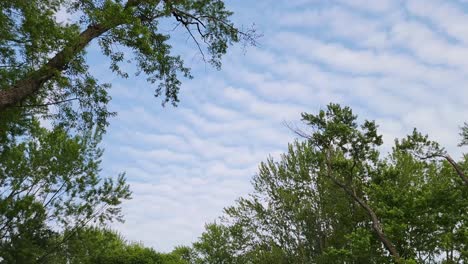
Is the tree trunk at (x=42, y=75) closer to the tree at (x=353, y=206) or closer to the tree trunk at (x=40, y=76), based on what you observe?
the tree trunk at (x=40, y=76)

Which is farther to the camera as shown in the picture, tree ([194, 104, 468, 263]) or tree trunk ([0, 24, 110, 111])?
tree ([194, 104, 468, 263])

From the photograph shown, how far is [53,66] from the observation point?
9.09 meters

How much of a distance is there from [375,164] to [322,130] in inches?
152

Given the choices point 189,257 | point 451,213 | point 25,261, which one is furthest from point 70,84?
point 189,257

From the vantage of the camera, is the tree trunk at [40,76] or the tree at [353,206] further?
the tree at [353,206]

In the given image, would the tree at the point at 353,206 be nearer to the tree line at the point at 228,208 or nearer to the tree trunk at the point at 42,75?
the tree line at the point at 228,208

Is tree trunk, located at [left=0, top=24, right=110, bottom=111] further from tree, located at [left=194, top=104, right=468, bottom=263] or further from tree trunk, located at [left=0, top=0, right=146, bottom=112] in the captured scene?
tree, located at [left=194, top=104, right=468, bottom=263]

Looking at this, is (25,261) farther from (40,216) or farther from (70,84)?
(70,84)

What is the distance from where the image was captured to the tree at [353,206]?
21.1 metres

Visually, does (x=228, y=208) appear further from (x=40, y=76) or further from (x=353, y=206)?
(x=40, y=76)

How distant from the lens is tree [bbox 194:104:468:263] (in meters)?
21.1

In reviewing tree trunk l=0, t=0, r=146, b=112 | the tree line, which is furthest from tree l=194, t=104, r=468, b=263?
tree trunk l=0, t=0, r=146, b=112

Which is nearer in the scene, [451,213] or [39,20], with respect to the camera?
[39,20]

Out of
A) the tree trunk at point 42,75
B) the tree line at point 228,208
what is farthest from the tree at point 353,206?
the tree trunk at point 42,75
